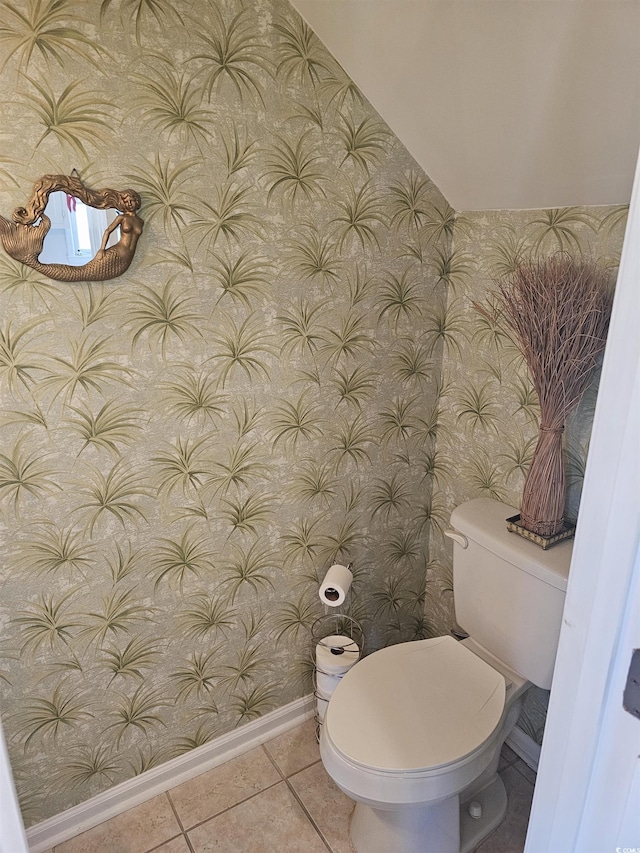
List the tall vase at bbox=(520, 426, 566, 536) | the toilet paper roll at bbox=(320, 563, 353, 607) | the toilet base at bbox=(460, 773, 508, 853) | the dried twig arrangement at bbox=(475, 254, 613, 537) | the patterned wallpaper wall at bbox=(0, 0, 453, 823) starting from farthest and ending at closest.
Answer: the toilet paper roll at bbox=(320, 563, 353, 607) < the toilet base at bbox=(460, 773, 508, 853) < the tall vase at bbox=(520, 426, 566, 536) < the dried twig arrangement at bbox=(475, 254, 613, 537) < the patterned wallpaper wall at bbox=(0, 0, 453, 823)

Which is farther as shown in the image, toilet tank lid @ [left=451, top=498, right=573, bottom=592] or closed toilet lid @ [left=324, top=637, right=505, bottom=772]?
toilet tank lid @ [left=451, top=498, right=573, bottom=592]

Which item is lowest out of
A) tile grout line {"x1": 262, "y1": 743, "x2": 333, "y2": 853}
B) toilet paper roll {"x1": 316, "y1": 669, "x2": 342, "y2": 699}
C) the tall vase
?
tile grout line {"x1": 262, "y1": 743, "x2": 333, "y2": 853}

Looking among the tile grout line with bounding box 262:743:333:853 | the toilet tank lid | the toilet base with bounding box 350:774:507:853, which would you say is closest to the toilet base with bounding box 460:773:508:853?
the toilet base with bounding box 350:774:507:853

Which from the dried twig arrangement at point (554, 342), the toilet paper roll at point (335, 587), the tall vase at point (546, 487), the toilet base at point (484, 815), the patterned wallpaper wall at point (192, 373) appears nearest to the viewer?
the patterned wallpaper wall at point (192, 373)

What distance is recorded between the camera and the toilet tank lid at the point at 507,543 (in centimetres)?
148

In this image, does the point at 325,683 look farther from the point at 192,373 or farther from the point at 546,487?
the point at 192,373

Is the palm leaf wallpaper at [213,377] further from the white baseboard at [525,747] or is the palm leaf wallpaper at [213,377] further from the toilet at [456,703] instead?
the toilet at [456,703]

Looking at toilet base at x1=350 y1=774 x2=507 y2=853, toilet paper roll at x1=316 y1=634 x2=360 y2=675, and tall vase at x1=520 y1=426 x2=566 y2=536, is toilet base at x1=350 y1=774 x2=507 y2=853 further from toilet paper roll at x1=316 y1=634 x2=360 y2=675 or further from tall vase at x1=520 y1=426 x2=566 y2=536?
tall vase at x1=520 y1=426 x2=566 y2=536

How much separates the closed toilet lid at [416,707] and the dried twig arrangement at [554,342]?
0.45 metres

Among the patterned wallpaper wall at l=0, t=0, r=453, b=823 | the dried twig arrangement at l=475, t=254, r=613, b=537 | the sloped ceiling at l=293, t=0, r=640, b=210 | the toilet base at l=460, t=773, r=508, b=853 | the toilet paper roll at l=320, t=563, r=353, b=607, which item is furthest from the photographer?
the toilet paper roll at l=320, t=563, r=353, b=607

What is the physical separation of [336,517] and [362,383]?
447 millimetres

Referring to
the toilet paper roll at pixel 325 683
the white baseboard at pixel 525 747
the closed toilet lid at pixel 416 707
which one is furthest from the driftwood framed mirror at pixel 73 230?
the white baseboard at pixel 525 747

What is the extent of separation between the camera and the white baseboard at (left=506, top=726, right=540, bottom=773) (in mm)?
1872

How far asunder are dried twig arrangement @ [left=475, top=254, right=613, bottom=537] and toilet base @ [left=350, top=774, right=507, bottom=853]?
787mm
